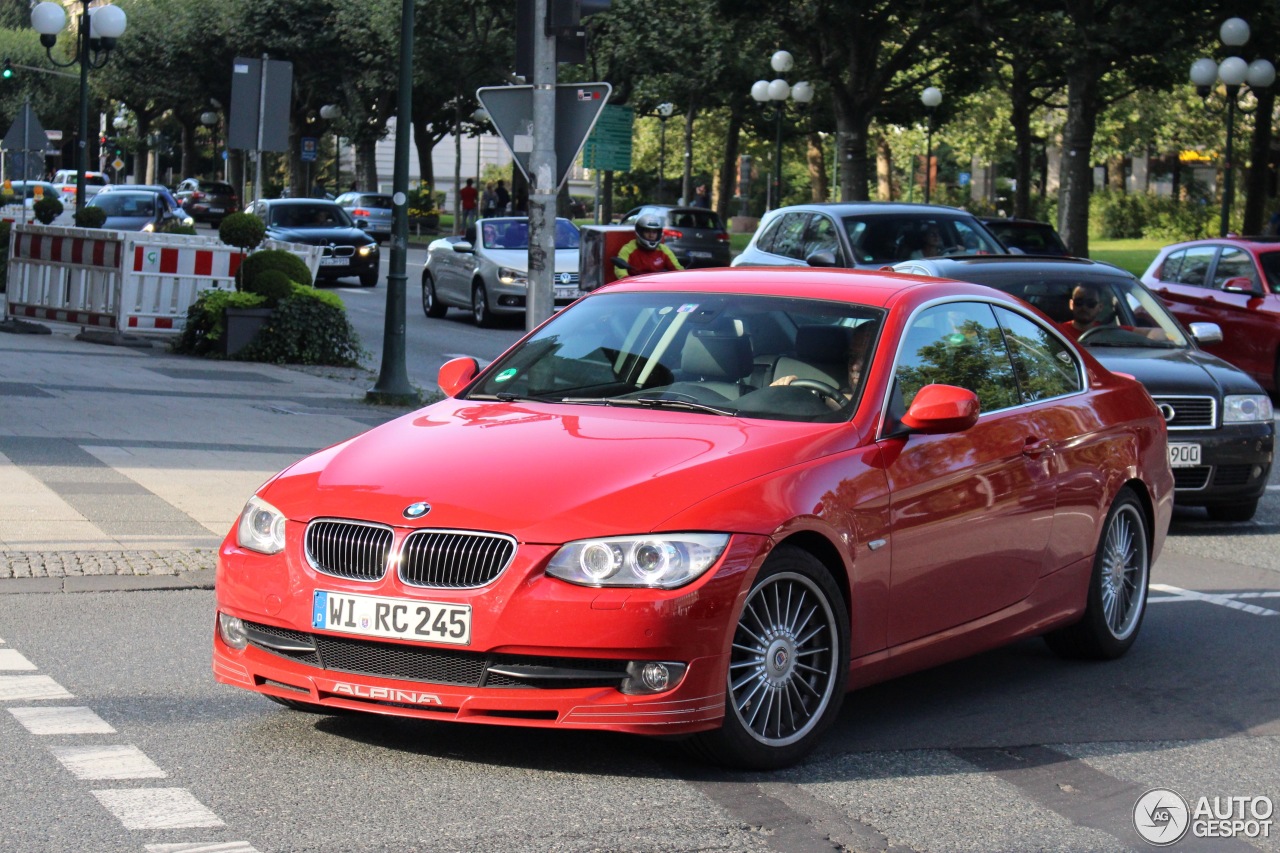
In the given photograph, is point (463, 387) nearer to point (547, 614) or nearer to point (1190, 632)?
point (547, 614)

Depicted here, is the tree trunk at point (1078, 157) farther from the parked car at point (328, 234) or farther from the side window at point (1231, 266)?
the parked car at point (328, 234)

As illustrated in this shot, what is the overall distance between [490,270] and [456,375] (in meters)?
19.0

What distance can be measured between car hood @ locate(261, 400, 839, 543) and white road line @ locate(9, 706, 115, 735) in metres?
0.92

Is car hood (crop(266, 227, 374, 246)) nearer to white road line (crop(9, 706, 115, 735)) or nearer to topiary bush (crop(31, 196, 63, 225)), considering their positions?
topiary bush (crop(31, 196, 63, 225))

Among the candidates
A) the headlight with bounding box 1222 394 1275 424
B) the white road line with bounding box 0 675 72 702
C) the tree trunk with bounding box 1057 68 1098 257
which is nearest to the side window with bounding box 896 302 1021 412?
the white road line with bounding box 0 675 72 702

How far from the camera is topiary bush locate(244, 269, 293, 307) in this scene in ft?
62.7

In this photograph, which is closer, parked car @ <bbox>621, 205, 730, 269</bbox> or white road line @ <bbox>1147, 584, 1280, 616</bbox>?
white road line @ <bbox>1147, 584, 1280, 616</bbox>

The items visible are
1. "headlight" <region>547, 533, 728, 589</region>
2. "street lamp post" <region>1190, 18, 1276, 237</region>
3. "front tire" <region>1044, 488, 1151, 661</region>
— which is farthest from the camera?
"street lamp post" <region>1190, 18, 1276, 237</region>

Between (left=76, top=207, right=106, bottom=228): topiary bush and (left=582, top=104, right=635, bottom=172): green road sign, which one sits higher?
(left=582, top=104, right=635, bottom=172): green road sign

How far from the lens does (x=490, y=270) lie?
25.9 m

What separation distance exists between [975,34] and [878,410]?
1361 inches

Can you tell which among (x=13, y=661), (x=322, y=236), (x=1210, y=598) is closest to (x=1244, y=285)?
(x=1210, y=598)

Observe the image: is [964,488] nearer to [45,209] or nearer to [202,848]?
[202,848]

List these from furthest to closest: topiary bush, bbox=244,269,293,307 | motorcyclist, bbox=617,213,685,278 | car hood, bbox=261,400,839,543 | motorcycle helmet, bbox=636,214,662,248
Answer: topiary bush, bbox=244,269,293,307 < motorcyclist, bbox=617,213,685,278 < motorcycle helmet, bbox=636,214,662,248 < car hood, bbox=261,400,839,543
